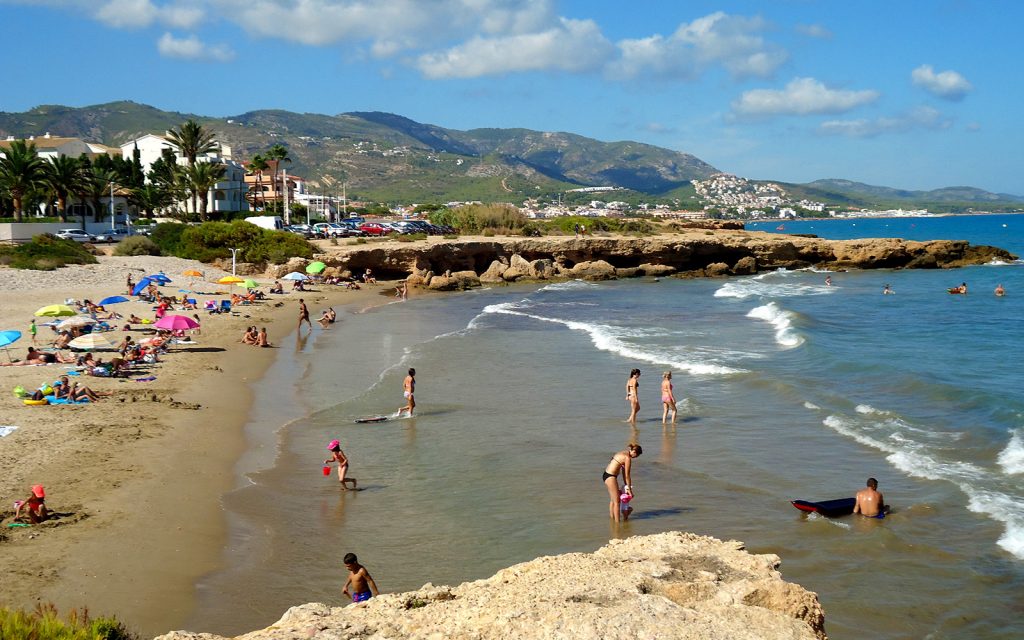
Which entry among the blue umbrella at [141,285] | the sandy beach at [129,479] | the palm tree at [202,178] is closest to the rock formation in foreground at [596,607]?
the sandy beach at [129,479]

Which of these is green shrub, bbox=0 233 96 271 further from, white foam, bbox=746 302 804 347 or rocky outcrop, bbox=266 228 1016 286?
white foam, bbox=746 302 804 347

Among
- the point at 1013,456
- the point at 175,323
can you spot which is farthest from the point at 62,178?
the point at 1013,456

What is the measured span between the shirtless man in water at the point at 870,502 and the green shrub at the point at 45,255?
38.7 meters

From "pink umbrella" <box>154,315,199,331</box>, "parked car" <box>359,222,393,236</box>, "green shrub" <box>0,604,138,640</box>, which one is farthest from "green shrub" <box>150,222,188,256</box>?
"green shrub" <box>0,604,138,640</box>

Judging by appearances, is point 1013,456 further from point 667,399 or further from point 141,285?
point 141,285

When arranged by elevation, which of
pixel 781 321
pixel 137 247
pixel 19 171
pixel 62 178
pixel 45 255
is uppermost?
pixel 19 171

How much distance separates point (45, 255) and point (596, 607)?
44.0 metres

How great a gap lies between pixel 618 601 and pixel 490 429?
12146 mm

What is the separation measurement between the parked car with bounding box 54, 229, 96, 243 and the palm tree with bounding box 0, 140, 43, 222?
281 centimetres

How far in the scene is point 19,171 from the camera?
172 ft

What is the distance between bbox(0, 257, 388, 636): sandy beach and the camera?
31.6 ft

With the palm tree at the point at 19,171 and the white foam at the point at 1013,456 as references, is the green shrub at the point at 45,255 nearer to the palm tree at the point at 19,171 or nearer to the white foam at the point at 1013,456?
the palm tree at the point at 19,171

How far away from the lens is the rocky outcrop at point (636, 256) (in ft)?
172

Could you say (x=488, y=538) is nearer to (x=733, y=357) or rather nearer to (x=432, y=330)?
(x=733, y=357)
